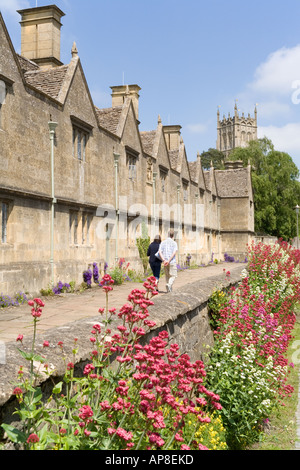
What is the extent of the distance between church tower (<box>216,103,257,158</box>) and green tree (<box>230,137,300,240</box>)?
77846mm

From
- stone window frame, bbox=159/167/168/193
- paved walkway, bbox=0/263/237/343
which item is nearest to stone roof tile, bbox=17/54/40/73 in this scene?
paved walkway, bbox=0/263/237/343

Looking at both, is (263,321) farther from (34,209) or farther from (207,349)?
(34,209)

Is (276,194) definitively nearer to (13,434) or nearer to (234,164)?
(234,164)

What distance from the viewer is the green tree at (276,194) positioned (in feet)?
147

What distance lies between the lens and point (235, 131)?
12450cm

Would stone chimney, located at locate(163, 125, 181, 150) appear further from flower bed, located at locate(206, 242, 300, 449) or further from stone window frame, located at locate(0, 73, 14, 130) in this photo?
flower bed, located at locate(206, 242, 300, 449)

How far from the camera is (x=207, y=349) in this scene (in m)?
7.06


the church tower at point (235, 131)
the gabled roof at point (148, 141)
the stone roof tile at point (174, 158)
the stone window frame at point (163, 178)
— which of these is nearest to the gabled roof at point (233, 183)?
the stone roof tile at point (174, 158)

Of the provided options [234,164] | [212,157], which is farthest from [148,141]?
[212,157]

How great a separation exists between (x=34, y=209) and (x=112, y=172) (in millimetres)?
5890

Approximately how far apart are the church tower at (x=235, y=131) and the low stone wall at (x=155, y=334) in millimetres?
120072

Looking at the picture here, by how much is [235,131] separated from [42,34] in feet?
369

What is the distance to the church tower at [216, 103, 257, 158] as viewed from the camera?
12494 cm

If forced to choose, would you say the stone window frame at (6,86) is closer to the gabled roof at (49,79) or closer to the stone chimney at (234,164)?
the gabled roof at (49,79)
